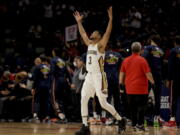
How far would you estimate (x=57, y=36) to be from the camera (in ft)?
74.3

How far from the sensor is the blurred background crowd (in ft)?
54.9

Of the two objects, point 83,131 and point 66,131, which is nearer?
point 83,131

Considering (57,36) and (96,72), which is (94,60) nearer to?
(96,72)

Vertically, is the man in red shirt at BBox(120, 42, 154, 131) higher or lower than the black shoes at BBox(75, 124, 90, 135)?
higher

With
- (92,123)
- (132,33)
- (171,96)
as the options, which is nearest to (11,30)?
(132,33)

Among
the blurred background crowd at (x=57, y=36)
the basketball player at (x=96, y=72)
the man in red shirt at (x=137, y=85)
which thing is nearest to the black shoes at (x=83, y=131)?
the basketball player at (x=96, y=72)

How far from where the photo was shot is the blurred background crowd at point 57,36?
16734 mm

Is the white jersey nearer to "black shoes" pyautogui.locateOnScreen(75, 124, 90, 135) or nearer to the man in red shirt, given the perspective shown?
the man in red shirt

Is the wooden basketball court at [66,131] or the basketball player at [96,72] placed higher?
the basketball player at [96,72]

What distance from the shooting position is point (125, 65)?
11133 millimetres

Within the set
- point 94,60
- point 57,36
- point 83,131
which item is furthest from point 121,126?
point 57,36

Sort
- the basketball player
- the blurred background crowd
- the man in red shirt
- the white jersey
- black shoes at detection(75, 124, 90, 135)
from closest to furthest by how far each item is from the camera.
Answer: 1. black shoes at detection(75, 124, 90, 135)
2. the basketball player
3. the white jersey
4. the man in red shirt
5. the blurred background crowd

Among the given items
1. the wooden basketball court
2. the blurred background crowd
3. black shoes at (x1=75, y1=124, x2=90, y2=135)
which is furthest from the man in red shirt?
the blurred background crowd

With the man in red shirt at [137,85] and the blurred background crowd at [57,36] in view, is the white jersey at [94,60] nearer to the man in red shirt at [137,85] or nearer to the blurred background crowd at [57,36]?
the man in red shirt at [137,85]
